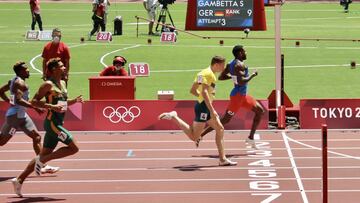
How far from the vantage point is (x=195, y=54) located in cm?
3659

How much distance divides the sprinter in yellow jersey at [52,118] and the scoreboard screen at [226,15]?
27.4 ft

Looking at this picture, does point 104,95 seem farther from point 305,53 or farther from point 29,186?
point 305,53

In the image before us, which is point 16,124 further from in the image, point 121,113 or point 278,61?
point 278,61

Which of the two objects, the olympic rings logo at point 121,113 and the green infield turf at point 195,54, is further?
the green infield turf at point 195,54

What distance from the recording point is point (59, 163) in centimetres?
1869

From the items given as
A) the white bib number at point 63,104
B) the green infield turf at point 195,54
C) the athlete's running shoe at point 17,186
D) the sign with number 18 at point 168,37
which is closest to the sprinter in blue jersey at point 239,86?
the white bib number at point 63,104

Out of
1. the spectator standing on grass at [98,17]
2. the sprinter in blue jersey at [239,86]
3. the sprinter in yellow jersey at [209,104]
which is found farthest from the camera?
the spectator standing on grass at [98,17]

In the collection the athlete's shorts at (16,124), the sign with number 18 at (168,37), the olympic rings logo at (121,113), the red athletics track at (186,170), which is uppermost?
the sign with number 18 at (168,37)

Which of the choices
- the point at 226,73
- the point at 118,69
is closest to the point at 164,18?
the point at 118,69

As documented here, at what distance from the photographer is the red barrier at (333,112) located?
22000 mm

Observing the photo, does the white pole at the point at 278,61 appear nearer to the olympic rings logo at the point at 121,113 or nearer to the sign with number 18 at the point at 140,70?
the olympic rings logo at the point at 121,113

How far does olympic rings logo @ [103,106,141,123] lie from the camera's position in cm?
2220

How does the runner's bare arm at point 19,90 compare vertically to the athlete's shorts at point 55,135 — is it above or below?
above

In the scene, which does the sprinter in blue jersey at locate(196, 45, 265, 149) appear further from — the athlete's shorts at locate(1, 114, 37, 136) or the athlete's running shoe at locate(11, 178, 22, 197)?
the athlete's running shoe at locate(11, 178, 22, 197)
